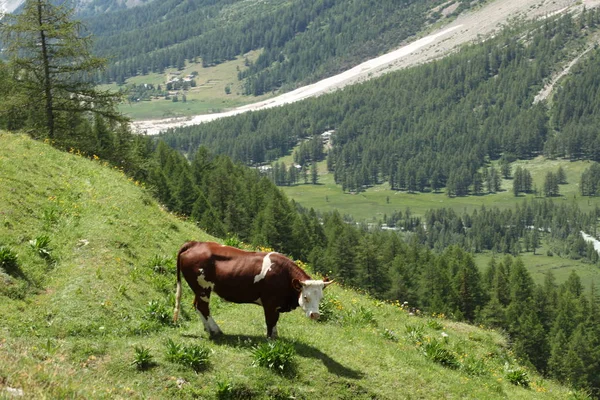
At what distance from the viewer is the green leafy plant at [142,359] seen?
18.3m

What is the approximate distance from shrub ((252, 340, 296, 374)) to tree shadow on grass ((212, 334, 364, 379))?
107 centimetres

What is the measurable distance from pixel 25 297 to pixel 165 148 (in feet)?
378

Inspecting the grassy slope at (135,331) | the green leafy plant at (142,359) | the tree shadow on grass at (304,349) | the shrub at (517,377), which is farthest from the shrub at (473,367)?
the green leafy plant at (142,359)

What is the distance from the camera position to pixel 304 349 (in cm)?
2116

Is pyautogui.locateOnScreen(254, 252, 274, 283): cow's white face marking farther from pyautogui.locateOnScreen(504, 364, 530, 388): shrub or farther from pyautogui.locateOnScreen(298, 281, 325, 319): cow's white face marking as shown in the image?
pyautogui.locateOnScreen(504, 364, 530, 388): shrub

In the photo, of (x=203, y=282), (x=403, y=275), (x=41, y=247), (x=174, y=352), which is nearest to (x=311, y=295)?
(x=203, y=282)


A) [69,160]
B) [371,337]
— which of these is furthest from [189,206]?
[371,337]

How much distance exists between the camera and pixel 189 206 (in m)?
106

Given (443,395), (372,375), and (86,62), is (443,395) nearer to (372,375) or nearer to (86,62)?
(372,375)

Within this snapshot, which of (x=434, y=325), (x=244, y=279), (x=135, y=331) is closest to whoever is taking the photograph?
(x=244, y=279)

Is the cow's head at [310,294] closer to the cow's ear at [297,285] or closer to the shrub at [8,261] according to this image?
the cow's ear at [297,285]

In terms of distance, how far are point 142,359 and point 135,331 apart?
3718 mm

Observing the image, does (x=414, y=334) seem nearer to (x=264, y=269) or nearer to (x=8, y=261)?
(x=264, y=269)

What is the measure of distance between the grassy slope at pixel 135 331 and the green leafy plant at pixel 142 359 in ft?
0.71
